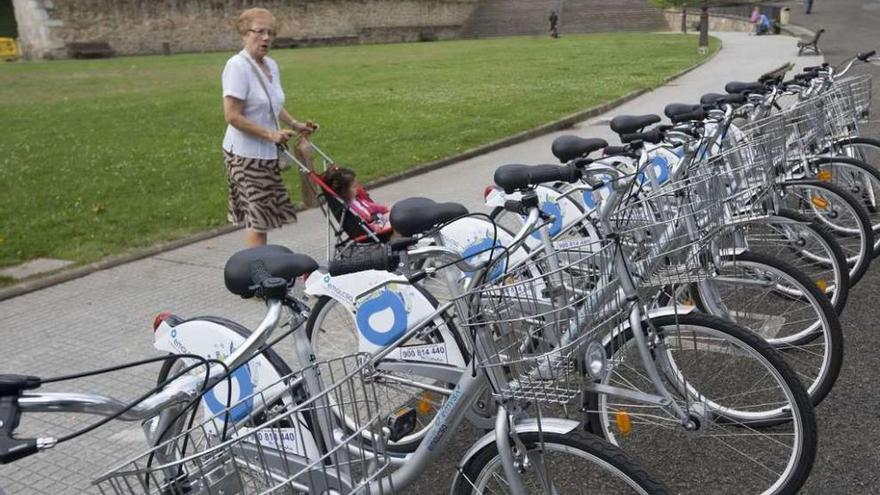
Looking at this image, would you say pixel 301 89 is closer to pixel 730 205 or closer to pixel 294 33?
pixel 730 205

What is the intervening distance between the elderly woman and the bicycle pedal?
2990mm

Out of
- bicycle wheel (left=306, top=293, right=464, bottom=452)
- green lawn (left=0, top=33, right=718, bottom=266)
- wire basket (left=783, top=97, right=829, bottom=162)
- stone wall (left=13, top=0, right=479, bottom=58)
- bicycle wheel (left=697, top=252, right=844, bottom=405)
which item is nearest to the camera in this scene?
bicycle wheel (left=306, top=293, right=464, bottom=452)

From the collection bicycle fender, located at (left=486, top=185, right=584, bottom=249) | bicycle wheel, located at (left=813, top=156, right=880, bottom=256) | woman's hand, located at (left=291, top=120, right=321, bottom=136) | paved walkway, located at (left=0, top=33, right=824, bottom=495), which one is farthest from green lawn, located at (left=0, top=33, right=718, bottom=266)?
bicycle wheel, located at (left=813, top=156, right=880, bottom=256)

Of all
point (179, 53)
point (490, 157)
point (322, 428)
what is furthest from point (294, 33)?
point (322, 428)

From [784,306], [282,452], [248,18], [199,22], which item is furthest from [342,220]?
[199,22]

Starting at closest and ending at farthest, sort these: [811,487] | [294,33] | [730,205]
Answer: [811,487] → [730,205] → [294,33]

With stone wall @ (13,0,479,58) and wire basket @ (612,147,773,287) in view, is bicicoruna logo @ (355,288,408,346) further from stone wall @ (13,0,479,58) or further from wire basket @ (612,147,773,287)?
stone wall @ (13,0,479,58)

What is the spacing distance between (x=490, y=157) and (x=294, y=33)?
3438 centimetres

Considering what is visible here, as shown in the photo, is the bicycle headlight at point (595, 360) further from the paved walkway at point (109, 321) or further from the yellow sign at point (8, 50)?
the yellow sign at point (8, 50)

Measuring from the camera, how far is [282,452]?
7.02 feet

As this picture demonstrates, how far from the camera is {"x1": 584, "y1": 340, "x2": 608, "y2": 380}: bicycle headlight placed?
100 inches

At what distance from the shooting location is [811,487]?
3197mm

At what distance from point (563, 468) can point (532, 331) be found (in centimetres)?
47

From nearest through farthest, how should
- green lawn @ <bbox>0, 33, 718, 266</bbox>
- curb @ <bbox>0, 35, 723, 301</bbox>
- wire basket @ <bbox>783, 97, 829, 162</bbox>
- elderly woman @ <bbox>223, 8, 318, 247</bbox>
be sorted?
wire basket @ <bbox>783, 97, 829, 162</bbox>, elderly woman @ <bbox>223, 8, 318, 247</bbox>, curb @ <bbox>0, 35, 723, 301</bbox>, green lawn @ <bbox>0, 33, 718, 266</bbox>
